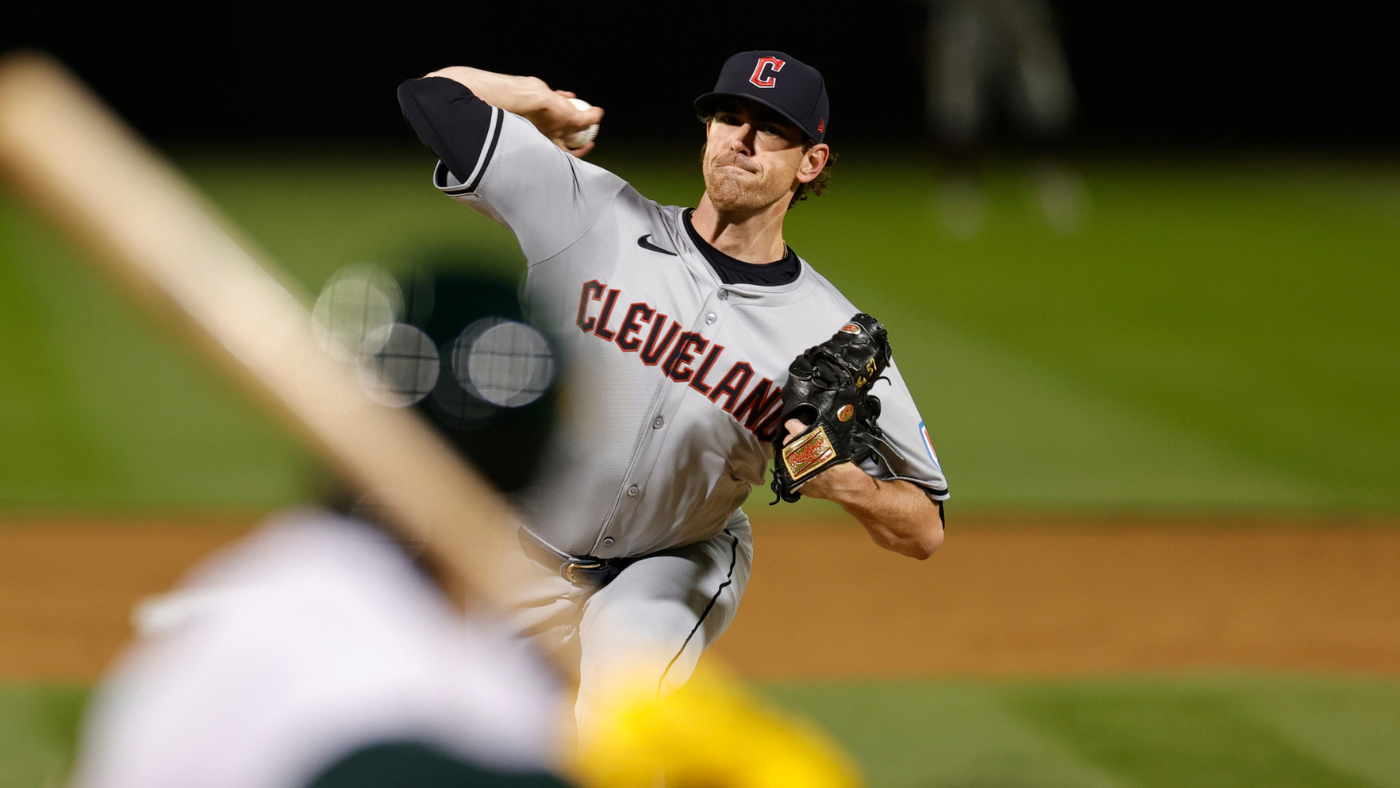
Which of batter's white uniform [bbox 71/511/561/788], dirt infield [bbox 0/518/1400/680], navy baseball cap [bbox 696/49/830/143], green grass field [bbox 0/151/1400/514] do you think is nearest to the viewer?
batter's white uniform [bbox 71/511/561/788]

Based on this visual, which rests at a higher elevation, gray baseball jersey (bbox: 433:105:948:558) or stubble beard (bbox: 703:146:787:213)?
stubble beard (bbox: 703:146:787:213)

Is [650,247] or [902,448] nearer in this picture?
[902,448]

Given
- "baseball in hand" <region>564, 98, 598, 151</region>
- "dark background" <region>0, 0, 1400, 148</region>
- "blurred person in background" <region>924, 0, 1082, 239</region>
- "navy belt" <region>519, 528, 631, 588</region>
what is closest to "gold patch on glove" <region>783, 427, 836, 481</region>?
"navy belt" <region>519, 528, 631, 588</region>

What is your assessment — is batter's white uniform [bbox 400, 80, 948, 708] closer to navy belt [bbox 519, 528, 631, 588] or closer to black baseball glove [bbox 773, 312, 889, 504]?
navy belt [bbox 519, 528, 631, 588]

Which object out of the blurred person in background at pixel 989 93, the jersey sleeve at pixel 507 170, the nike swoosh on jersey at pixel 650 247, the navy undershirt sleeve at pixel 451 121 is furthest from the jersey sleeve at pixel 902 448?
the blurred person in background at pixel 989 93

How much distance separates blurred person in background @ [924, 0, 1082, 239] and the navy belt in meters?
11.9

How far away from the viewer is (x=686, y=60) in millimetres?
20047

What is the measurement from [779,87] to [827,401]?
2.86 ft

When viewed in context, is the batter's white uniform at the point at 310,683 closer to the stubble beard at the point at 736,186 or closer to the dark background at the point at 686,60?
the stubble beard at the point at 736,186

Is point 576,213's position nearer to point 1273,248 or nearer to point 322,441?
point 322,441

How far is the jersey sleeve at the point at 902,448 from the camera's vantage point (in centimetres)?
354

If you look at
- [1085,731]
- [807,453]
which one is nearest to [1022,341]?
[1085,731]

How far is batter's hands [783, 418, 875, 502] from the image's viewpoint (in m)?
3.24

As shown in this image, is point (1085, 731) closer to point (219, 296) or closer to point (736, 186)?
point (736, 186)
